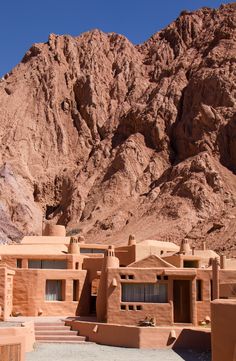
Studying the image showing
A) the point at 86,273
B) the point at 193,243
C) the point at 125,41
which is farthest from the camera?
the point at 125,41

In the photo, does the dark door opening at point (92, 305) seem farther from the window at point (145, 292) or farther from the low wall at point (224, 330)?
the low wall at point (224, 330)

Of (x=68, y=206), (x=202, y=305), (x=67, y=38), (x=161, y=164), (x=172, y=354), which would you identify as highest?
(x=67, y=38)

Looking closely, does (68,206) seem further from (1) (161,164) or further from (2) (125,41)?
(2) (125,41)

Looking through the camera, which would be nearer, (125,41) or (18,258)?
(18,258)

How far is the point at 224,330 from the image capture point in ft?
50.8

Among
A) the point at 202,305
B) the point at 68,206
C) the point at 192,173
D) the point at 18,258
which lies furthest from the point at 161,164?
the point at 202,305

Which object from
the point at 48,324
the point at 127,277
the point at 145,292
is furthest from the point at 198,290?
the point at 48,324

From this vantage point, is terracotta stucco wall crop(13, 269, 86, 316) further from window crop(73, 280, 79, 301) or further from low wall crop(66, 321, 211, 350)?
low wall crop(66, 321, 211, 350)

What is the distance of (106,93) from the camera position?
96.9 m

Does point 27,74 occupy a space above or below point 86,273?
above

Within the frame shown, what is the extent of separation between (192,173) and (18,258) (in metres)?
38.9

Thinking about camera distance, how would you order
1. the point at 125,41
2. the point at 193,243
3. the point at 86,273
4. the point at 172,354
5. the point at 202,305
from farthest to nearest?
the point at 125,41
the point at 193,243
the point at 86,273
the point at 202,305
the point at 172,354

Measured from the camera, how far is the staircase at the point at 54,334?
92.3 ft

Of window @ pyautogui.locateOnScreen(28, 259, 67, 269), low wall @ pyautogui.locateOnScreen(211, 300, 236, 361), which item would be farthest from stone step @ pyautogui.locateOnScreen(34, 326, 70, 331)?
low wall @ pyautogui.locateOnScreen(211, 300, 236, 361)
